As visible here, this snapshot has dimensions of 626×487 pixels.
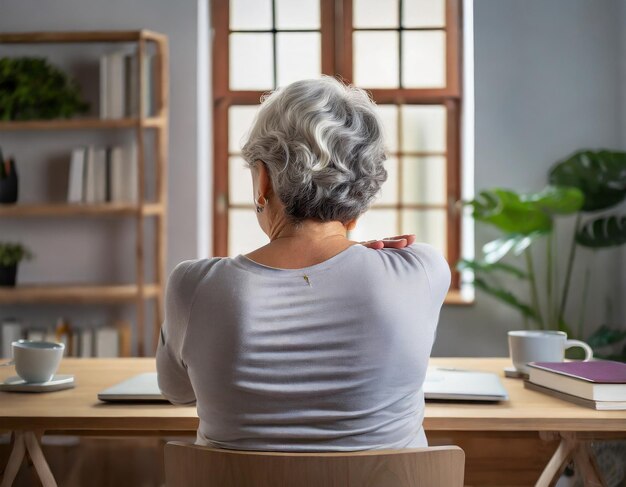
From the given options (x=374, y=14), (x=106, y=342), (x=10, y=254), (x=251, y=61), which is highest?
(x=374, y=14)

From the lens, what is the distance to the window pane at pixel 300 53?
4633mm

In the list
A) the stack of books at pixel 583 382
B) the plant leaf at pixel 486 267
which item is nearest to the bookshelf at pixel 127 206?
the plant leaf at pixel 486 267

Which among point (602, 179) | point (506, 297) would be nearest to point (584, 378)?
point (506, 297)

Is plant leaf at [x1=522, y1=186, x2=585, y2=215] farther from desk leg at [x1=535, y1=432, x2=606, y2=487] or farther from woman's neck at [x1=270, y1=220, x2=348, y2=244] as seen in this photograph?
woman's neck at [x1=270, y1=220, x2=348, y2=244]

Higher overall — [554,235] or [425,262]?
[425,262]

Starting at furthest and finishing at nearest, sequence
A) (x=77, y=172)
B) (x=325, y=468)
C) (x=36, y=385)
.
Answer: (x=77, y=172)
(x=36, y=385)
(x=325, y=468)

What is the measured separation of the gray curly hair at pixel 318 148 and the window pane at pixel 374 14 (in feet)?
11.1

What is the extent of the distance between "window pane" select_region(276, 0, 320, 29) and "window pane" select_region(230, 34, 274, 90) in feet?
0.47

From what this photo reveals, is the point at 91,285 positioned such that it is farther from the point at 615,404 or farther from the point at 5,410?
the point at 615,404

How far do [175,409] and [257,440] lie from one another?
349mm

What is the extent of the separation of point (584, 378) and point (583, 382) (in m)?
0.01

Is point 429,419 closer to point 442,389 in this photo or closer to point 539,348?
point 442,389

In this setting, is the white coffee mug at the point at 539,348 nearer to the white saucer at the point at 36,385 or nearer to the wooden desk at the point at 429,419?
the wooden desk at the point at 429,419

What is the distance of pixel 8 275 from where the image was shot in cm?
422
